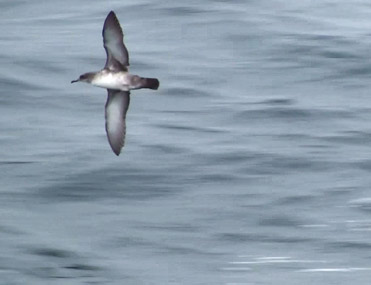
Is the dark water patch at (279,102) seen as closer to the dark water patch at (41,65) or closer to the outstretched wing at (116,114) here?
the dark water patch at (41,65)

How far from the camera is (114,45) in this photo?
1163 centimetres

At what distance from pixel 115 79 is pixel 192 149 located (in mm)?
4145

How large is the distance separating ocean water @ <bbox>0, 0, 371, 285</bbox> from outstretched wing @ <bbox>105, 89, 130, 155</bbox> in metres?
1.24

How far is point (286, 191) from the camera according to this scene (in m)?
14.5

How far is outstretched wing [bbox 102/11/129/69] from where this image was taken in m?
11.6

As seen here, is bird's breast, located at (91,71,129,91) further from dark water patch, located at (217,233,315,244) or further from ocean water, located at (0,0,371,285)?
dark water patch, located at (217,233,315,244)

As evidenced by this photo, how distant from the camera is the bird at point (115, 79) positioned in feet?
37.3

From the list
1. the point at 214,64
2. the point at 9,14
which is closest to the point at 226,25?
the point at 214,64

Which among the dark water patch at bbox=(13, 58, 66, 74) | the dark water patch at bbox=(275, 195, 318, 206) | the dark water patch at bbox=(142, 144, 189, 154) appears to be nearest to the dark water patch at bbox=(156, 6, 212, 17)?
the dark water patch at bbox=(13, 58, 66, 74)

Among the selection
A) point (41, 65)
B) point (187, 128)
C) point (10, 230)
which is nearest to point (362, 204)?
point (187, 128)

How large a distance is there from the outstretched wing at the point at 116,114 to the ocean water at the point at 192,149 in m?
1.24

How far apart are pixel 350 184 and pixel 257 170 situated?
0.98 metres

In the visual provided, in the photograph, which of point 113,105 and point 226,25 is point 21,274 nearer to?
point 113,105

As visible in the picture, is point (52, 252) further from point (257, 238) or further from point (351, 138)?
point (351, 138)
